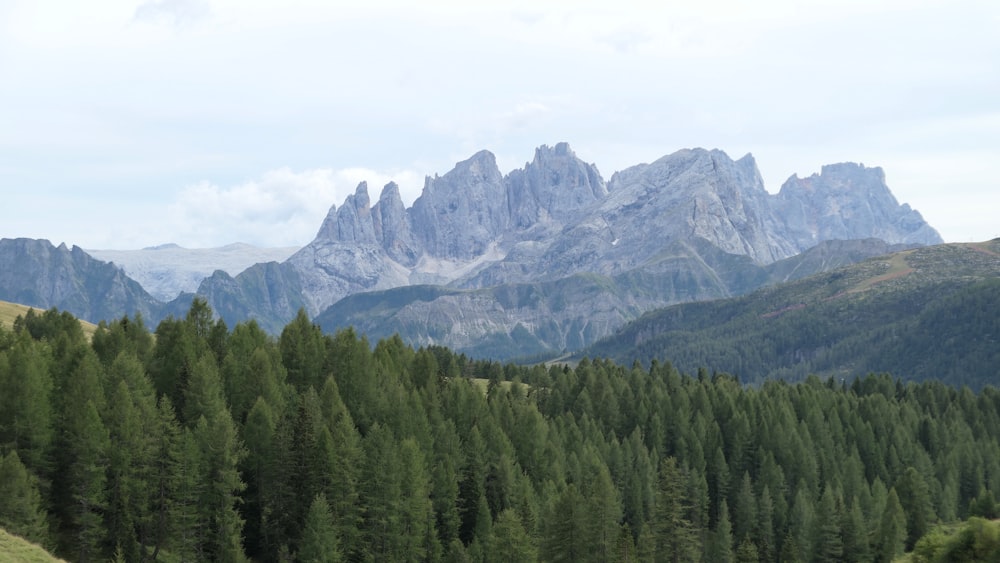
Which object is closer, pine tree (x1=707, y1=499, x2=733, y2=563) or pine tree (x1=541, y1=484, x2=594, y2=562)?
pine tree (x1=541, y1=484, x2=594, y2=562)

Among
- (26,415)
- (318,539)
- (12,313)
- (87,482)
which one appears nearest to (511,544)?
(318,539)

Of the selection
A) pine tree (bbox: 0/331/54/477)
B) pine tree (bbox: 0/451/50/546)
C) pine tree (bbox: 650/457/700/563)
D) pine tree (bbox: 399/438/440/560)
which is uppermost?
pine tree (bbox: 0/331/54/477)

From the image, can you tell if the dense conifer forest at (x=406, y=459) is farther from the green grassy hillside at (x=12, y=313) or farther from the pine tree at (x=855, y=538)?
the green grassy hillside at (x=12, y=313)

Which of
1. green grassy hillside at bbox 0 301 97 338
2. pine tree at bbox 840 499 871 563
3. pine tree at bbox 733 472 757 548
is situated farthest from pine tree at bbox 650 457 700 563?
green grassy hillside at bbox 0 301 97 338

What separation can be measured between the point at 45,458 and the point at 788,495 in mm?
107115

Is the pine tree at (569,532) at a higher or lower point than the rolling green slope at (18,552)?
lower

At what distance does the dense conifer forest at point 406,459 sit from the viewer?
85250 mm

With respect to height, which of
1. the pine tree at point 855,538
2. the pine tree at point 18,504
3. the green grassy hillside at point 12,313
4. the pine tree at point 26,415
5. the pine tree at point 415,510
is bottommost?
the pine tree at point 855,538

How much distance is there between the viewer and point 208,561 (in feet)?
285

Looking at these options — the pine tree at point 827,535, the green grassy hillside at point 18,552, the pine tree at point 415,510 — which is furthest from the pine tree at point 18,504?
the pine tree at point 827,535

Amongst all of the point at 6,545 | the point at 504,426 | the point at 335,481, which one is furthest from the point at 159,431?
the point at 504,426

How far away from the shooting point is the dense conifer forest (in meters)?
85.2

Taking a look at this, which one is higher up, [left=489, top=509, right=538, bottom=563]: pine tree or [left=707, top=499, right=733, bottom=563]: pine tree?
[left=489, top=509, right=538, bottom=563]: pine tree

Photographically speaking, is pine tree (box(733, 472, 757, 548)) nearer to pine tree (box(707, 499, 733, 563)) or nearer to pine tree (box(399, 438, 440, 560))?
pine tree (box(707, 499, 733, 563))
